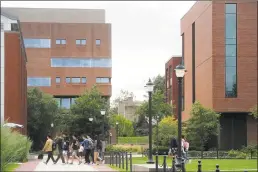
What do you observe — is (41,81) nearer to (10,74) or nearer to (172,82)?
(172,82)

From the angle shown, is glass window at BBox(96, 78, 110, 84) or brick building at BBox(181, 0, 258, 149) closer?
brick building at BBox(181, 0, 258, 149)

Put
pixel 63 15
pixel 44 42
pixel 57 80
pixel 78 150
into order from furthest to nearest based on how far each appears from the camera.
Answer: pixel 63 15 < pixel 44 42 < pixel 57 80 < pixel 78 150

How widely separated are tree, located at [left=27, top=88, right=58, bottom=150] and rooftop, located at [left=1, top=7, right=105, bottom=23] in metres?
20.1

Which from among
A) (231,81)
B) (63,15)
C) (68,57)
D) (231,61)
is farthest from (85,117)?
(63,15)

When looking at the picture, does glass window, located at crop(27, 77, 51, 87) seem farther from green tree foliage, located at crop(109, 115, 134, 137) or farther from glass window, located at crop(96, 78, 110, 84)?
green tree foliage, located at crop(109, 115, 134, 137)

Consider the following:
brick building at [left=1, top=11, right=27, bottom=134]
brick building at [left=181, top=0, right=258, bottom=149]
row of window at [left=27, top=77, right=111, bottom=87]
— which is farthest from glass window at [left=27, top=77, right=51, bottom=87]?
brick building at [left=1, top=11, right=27, bottom=134]

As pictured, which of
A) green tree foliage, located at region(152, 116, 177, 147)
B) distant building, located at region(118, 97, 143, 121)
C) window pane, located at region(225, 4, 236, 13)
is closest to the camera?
green tree foliage, located at region(152, 116, 177, 147)

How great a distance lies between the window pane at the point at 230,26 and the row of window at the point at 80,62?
31.1 metres

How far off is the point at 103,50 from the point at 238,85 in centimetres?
3269

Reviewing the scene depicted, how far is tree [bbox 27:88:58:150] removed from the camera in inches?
2822

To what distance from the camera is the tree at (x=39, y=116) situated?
71.7 meters

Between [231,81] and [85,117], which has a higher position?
[231,81]

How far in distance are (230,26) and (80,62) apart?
33.7 meters

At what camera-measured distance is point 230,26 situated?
5572 centimetres
